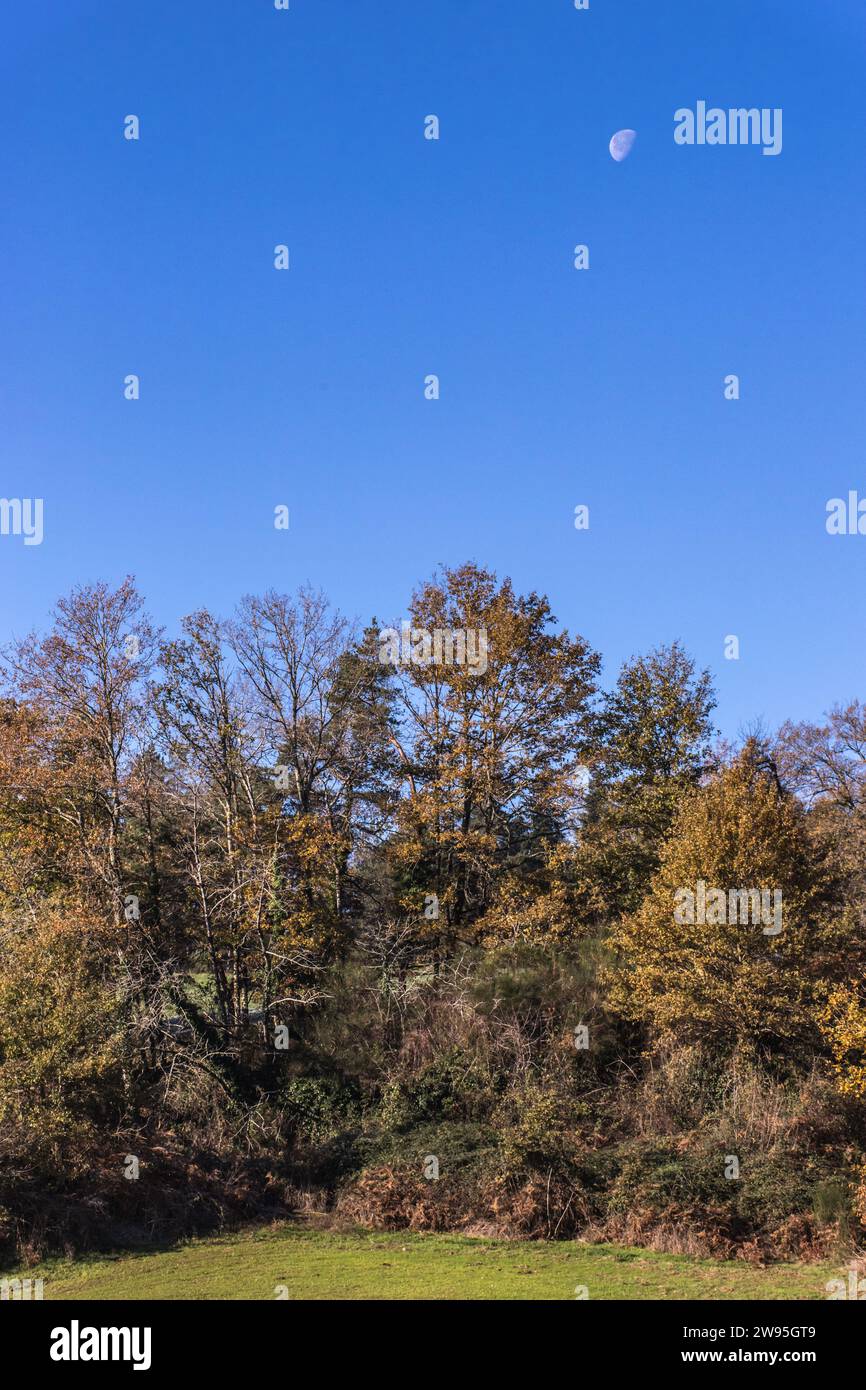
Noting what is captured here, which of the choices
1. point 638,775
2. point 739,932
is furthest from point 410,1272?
point 638,775

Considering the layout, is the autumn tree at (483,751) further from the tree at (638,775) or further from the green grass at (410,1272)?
the green grass at (410,1272)

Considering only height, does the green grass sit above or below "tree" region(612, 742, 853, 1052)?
below

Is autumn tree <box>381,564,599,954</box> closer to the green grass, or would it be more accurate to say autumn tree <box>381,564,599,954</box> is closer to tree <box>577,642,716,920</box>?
tree <box>577,642,716,920</box>

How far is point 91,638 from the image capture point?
Result: 107 ft

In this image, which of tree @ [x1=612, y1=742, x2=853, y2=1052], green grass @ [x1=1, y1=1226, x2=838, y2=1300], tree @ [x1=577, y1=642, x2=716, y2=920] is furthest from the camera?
tree @ [x1=577, y1=642, x2=716, y2=920]

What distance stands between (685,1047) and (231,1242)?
12511mm

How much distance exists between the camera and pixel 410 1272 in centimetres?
1841

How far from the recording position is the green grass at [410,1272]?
663 inches

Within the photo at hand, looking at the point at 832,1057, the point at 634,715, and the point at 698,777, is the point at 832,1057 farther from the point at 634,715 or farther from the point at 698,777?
the point at 634,715

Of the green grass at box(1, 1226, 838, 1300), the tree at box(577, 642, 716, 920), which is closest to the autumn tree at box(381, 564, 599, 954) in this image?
the tree at box(577, 642, 716, 920)

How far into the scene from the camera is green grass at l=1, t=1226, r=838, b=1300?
16.8 metres

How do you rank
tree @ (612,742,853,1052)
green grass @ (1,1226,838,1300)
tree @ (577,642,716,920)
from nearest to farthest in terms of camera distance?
green grass @ (1,1226,838,1300) → tree @ (612,742,853,1052) → tree @ (577,642,716,920)

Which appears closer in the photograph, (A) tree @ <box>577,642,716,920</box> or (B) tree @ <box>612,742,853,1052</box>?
(B) tree @ <box>612,742,853,1052</box>

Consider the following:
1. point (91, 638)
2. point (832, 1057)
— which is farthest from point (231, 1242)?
point (91, 638)
